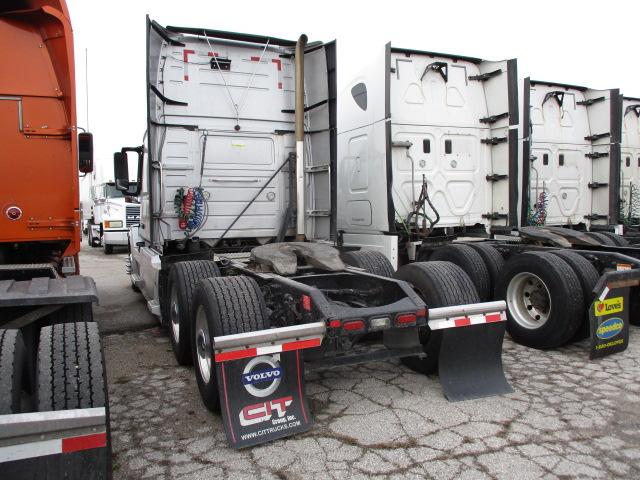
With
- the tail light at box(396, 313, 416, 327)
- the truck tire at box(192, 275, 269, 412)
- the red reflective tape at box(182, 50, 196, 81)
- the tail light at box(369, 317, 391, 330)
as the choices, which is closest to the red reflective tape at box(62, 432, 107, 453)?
the truck tire at box(192, 275, 269, 412)

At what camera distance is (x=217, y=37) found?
6.04 m

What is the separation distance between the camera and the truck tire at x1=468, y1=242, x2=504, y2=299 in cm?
600

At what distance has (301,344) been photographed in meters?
3.19

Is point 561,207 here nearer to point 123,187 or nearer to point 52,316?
point 123,187

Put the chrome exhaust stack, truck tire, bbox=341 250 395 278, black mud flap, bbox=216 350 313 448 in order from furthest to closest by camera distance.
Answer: the chrome exhaust stack → truck tire, bbox=341 250 395 278 → black mud flap, bbox=216 350 313 448

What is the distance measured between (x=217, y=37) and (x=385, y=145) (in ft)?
8.15

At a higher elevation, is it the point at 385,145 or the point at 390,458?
the point at 385,145

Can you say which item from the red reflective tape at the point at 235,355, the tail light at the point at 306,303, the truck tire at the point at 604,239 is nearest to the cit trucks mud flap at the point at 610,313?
the truck tire at the point at 604,239

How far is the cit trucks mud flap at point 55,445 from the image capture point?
1765 millimetres

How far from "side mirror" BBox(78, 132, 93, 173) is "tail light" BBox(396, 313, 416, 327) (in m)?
3.34

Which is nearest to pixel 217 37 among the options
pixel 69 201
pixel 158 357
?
pixel 69 201

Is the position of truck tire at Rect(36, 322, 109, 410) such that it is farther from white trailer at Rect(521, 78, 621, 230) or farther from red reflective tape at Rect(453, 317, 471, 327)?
white trailer at Rect(521, 78, 621, 230)

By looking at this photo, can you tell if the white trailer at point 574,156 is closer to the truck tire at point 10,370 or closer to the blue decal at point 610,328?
the blue decal at point 610,328

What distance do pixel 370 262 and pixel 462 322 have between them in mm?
1574
